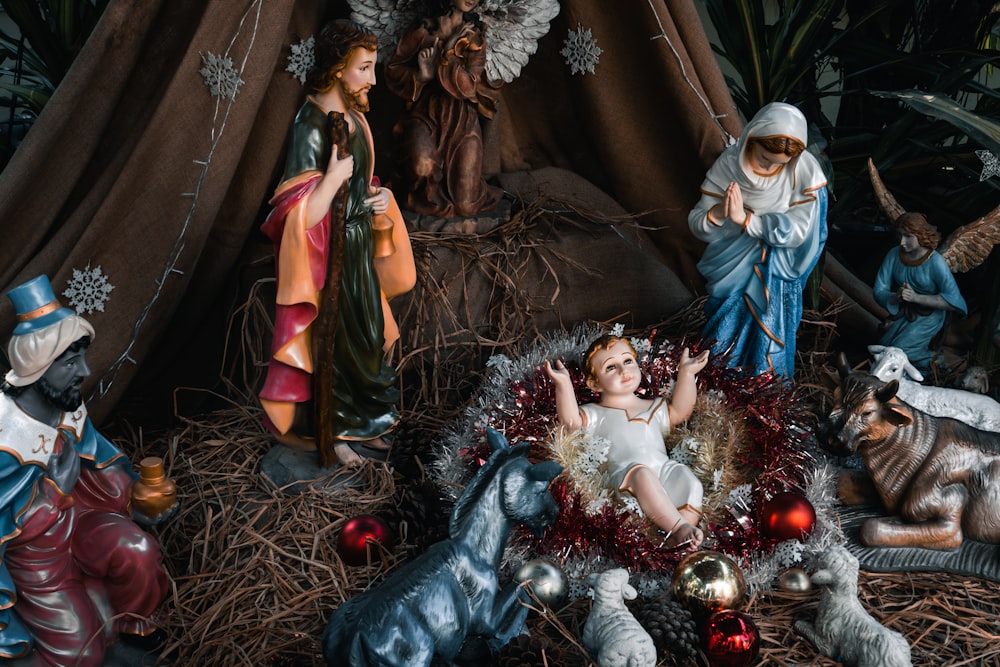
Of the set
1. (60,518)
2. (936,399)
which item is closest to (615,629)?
(60,518)

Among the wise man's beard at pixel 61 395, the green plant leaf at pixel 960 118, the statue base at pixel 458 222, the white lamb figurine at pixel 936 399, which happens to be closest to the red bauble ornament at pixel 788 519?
the white lamb figurine at pixel 936 399

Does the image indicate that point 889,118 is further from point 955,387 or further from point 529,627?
point 529,627

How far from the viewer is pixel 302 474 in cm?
210

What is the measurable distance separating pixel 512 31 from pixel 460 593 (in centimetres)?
147

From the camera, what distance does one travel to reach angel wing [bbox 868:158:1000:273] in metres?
2.32

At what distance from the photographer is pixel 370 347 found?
82.2 inches

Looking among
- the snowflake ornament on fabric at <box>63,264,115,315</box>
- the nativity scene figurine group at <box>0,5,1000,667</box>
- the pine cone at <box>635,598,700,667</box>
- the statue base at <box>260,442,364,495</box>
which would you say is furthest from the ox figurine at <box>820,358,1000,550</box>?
the snowflake ornament on fabric at <box>63,264,115,315</box>

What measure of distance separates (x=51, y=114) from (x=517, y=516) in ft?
4.42

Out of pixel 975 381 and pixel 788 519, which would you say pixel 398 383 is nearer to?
pixel 788 519

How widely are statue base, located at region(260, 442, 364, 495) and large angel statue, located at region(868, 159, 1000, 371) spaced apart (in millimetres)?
1270

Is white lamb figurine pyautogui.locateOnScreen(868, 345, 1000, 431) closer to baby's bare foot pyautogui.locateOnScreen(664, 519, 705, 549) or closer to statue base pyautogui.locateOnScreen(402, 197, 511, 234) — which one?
baby's bare foot pyautogui.locateOnScreen(664, 519, 705, 549)

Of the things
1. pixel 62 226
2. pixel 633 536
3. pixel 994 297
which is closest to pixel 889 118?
pixel 994 297

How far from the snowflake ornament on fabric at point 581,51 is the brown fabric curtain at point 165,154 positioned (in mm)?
100

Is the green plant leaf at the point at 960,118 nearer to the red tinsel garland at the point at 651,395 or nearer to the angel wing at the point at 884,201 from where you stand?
the angel wing at the point at 884,201
